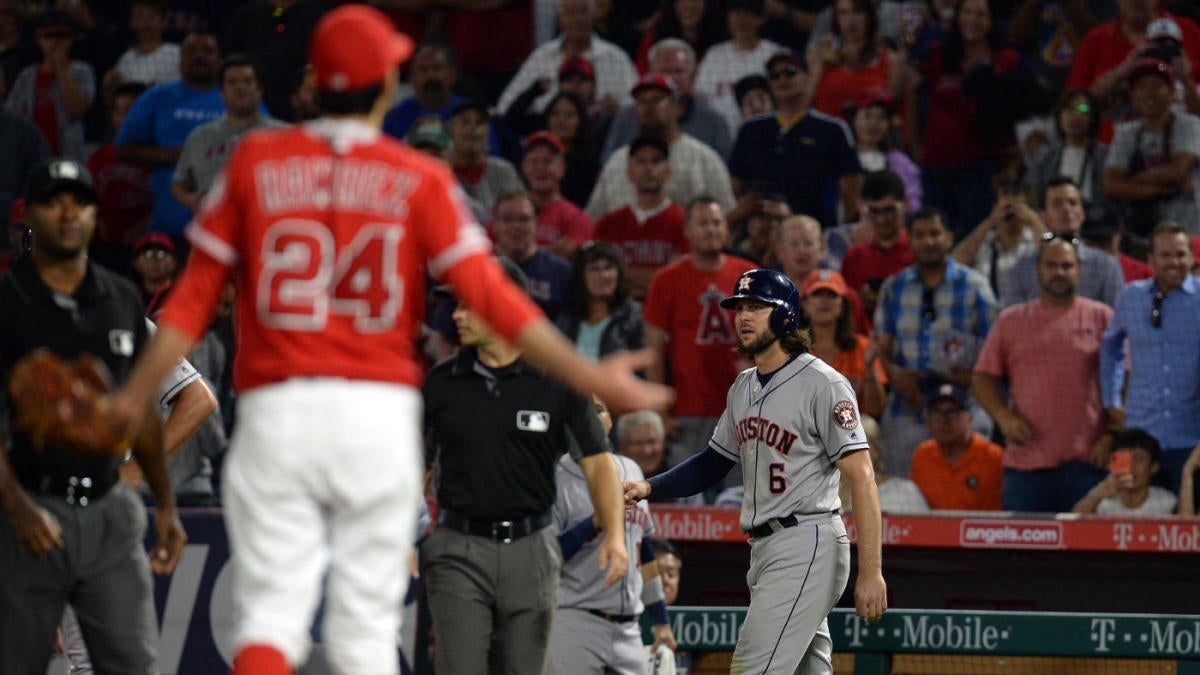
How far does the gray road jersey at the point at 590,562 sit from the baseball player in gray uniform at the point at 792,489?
3.63ft

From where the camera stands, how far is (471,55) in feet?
47.4

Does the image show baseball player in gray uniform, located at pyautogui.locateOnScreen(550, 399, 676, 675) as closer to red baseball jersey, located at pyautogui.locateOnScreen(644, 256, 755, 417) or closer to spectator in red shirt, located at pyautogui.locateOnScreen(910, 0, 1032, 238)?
red baseball jersey, located at pyautogui.locateOnScreen(644, 256, 755, 417)

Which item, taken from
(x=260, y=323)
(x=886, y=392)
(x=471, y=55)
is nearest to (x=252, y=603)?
(x=260, y=323)

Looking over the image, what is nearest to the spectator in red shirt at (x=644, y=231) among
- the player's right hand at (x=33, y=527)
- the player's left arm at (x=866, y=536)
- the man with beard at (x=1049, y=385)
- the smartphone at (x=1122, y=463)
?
the man with beard at (x=1049, y=385)

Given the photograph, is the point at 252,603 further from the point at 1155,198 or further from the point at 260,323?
the point at 1155,198

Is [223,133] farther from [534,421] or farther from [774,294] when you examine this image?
[774,294]

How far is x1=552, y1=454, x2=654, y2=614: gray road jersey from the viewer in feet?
26.2

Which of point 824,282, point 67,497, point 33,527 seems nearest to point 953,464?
point 824,282

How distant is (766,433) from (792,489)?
0.24 m

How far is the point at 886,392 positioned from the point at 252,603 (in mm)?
7121

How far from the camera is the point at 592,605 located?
7984 mm

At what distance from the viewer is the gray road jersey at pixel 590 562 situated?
7977 millimetres

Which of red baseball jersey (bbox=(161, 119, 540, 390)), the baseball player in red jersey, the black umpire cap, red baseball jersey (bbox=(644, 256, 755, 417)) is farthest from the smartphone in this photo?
the black umpire cap

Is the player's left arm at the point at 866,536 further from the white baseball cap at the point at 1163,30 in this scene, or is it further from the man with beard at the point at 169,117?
the man with beard at the point at 169,117
